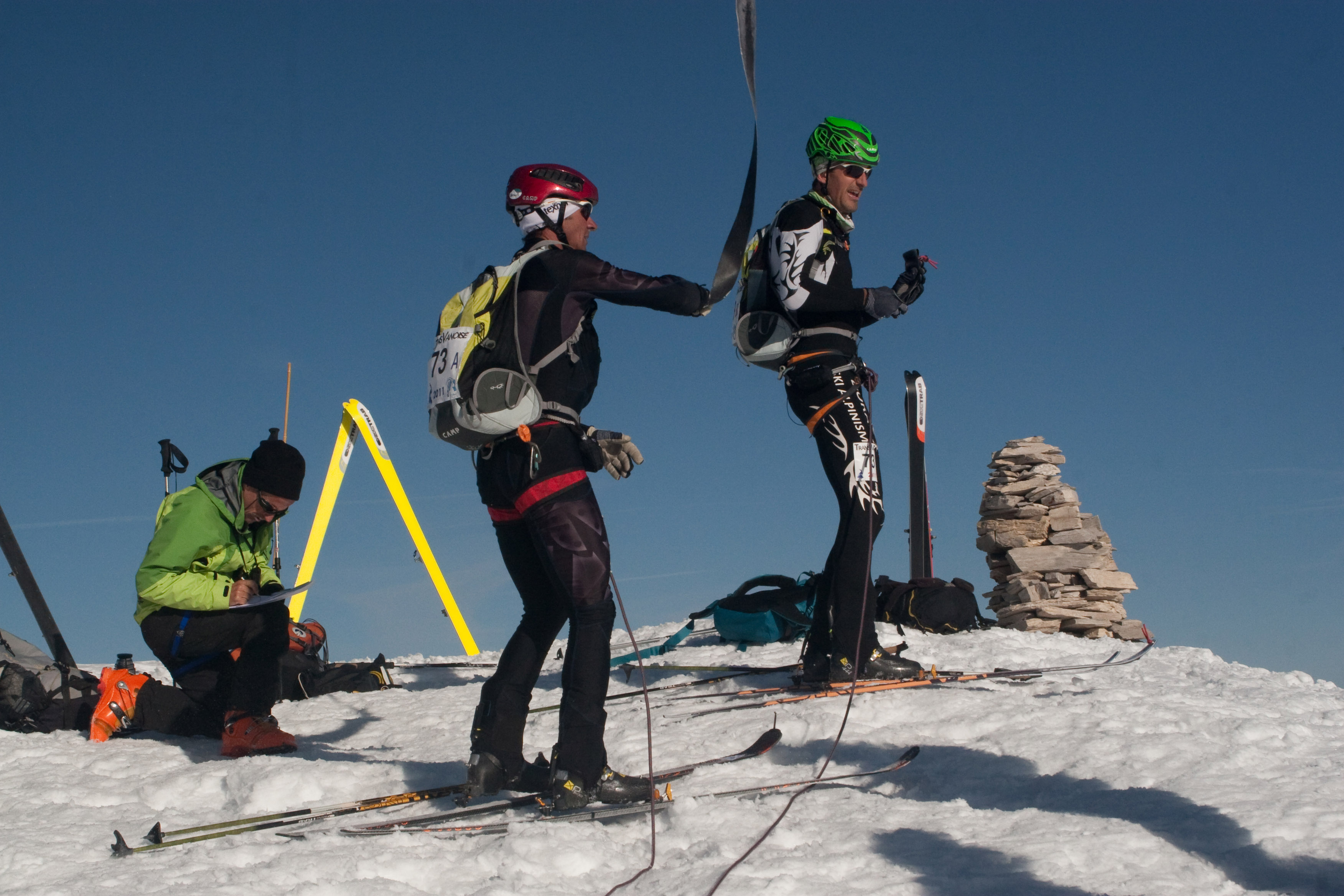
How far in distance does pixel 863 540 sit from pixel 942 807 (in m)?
1.84

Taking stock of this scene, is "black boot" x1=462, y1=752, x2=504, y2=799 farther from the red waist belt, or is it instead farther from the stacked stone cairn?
the stacked stone cairn

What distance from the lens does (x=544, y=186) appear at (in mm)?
3641

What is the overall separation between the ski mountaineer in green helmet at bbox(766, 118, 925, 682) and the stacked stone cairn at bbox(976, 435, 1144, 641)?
17.8 feet

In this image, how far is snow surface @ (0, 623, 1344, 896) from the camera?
2.62 meters

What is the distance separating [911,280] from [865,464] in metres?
0.97

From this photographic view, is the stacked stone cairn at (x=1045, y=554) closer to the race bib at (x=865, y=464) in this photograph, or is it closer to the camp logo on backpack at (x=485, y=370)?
the race bib at (x=865, y=464)

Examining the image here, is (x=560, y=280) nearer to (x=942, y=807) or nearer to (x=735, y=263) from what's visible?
(x=735, y=263)

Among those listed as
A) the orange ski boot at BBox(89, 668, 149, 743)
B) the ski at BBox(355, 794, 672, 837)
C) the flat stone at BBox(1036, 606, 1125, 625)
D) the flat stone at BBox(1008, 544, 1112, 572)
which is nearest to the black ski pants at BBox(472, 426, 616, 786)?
the ski at BBox(355, 794, 672, 837)

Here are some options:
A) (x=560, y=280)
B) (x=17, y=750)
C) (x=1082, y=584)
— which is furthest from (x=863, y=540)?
(x=1082, y=584)

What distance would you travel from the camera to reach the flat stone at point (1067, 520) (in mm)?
10438

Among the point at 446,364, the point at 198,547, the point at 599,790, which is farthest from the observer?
the point at 198,547

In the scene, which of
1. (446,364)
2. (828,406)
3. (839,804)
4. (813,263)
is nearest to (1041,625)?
(828,406)

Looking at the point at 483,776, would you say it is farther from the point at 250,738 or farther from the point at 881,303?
the point at 881,303

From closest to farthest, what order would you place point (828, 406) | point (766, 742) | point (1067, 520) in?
point (766, 742) → point (828, 406) → point (1067, 520)
